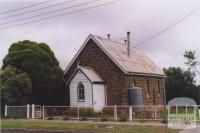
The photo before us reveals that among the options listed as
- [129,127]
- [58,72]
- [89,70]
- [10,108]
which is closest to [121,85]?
[89,70]

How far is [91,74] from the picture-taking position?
39312 mm

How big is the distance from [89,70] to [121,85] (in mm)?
3344

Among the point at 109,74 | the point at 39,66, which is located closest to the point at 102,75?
the point at 109,74

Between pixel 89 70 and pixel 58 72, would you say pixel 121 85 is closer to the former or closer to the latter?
pixel 89 70

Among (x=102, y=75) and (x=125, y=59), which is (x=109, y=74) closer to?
(x=102, y=75)

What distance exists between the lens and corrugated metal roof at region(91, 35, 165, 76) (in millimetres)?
40562

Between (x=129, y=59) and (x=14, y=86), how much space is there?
491 inches

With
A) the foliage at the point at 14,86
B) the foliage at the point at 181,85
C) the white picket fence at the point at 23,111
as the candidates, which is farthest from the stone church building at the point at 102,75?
the foliage at the point at 181,85

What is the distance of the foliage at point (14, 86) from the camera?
3631 centimetres

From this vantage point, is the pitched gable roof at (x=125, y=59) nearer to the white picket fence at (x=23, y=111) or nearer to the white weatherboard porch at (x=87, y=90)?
the white weatherboard porch at (x=87, y=90)

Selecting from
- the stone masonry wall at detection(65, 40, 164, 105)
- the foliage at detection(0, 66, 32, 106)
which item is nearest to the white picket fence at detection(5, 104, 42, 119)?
the foliage at detection(0, 66, 32, 106)

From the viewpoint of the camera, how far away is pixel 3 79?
1458 inches

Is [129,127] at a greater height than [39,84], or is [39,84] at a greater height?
[39,84]

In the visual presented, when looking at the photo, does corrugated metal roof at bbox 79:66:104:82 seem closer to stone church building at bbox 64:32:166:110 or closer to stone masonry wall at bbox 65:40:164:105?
stone church building at bbox 64:32:166:110
